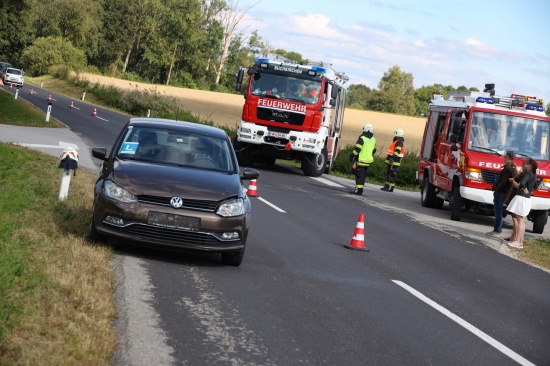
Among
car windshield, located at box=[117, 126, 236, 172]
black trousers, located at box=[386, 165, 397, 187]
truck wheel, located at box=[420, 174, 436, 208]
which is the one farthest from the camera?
black trousers, located at box=[386, 165, 397, 187]

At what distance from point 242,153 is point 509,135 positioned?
34.2 ft

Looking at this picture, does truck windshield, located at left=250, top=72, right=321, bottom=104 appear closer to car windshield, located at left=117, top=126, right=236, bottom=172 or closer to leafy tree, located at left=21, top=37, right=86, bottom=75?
car windshield, located at left=117, top=126, right=236, bottom=172

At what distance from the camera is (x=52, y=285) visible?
7918 millimetres

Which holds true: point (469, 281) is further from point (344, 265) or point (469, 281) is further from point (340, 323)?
point (340, 323)

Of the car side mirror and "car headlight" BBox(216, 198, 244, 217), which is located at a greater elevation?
the car side mirror

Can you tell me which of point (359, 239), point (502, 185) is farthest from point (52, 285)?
point (502, 185)

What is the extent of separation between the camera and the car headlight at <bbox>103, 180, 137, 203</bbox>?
9.99 meters

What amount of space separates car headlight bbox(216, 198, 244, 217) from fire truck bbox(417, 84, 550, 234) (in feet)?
38.0

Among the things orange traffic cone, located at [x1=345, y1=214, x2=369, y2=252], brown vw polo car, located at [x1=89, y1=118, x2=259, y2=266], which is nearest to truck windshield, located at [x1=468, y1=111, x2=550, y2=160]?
orange traffic cone, located at [x1=345, y1=214, x2=369, y2=252]

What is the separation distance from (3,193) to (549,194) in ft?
41.7

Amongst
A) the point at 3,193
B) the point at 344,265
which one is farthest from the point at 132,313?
the point at 3,193

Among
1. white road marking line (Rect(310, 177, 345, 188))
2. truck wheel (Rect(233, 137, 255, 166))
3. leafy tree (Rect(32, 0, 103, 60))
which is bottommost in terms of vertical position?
white road marking line (Rect(310, 177, 345, 188))

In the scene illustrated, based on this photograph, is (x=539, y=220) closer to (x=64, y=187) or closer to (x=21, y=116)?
(x=64, y=187)

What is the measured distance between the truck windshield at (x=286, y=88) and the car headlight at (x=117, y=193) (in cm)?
1820
